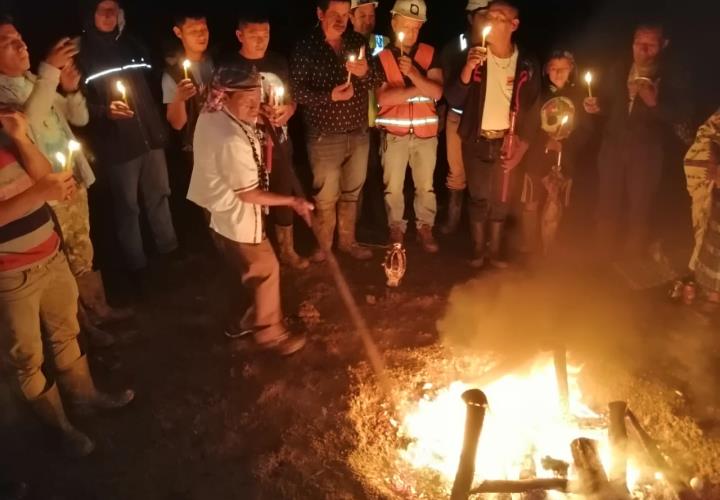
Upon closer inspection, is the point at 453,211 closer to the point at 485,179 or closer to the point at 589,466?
the point at 485,179

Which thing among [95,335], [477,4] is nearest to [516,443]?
[95,335]

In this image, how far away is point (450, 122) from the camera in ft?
24.5

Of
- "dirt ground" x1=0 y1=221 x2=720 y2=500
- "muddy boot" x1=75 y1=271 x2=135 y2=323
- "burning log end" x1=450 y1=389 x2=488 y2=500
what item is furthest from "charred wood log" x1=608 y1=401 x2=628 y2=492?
"muddy boot" x1=75 y1=271 x2=135 y2=323

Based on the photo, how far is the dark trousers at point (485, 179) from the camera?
7062 mm

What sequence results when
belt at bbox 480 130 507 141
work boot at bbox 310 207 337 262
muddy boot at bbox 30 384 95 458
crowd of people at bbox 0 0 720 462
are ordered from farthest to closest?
work boot at bbox 310 207 337 262
belt at bbox 480 130 507 141
crowd of people at bbox 0 0 720 462
muddy boot at bbox 30 384 95 458

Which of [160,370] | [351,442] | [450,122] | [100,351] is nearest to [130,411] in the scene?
[160,370]

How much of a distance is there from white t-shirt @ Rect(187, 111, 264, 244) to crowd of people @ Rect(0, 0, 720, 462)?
13 mm

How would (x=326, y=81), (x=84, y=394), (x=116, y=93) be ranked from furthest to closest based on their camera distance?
(x=326, y=81) → (x=116, y=93) → (x=84, y=394)

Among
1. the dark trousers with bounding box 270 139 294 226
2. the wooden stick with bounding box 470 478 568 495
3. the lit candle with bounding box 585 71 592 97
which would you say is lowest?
the wooden stick with bounding box 470 478 568 495

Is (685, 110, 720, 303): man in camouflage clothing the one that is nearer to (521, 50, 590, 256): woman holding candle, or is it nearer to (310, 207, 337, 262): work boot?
(521, 50, 590, 256): woman holding candle

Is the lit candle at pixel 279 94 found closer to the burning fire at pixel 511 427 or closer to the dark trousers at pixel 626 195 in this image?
the burning fire at pixel 511 427

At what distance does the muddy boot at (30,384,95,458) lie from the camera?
4.79 meters

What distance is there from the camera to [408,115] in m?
7.22

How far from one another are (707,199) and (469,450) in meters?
3.92
